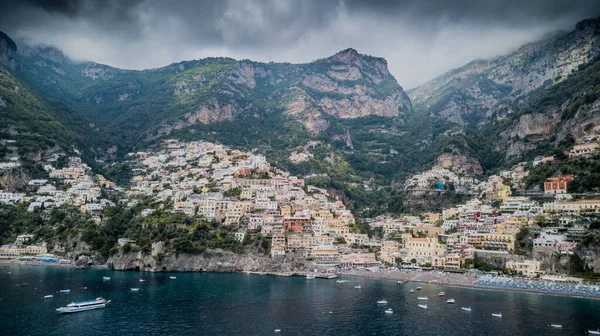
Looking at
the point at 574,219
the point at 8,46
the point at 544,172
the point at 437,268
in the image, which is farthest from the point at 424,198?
the point at 8,46

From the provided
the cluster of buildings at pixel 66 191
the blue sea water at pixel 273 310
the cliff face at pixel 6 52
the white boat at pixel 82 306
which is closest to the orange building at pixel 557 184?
the blue sea water at pixel 273 310

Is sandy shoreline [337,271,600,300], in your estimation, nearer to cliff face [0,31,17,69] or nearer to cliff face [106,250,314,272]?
cliff face [106,250,314,272]

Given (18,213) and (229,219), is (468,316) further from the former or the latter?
(18,213)

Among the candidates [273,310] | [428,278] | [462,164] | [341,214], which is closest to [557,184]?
[428,278]

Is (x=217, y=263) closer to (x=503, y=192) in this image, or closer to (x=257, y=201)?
(x=257, y=201)

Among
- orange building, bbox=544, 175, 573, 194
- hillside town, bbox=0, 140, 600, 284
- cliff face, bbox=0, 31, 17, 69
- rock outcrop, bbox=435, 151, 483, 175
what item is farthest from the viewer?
cliff face, bbox=0, 31, 17, 69

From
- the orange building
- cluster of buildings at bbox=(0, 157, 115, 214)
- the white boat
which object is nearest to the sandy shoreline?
the orange building
